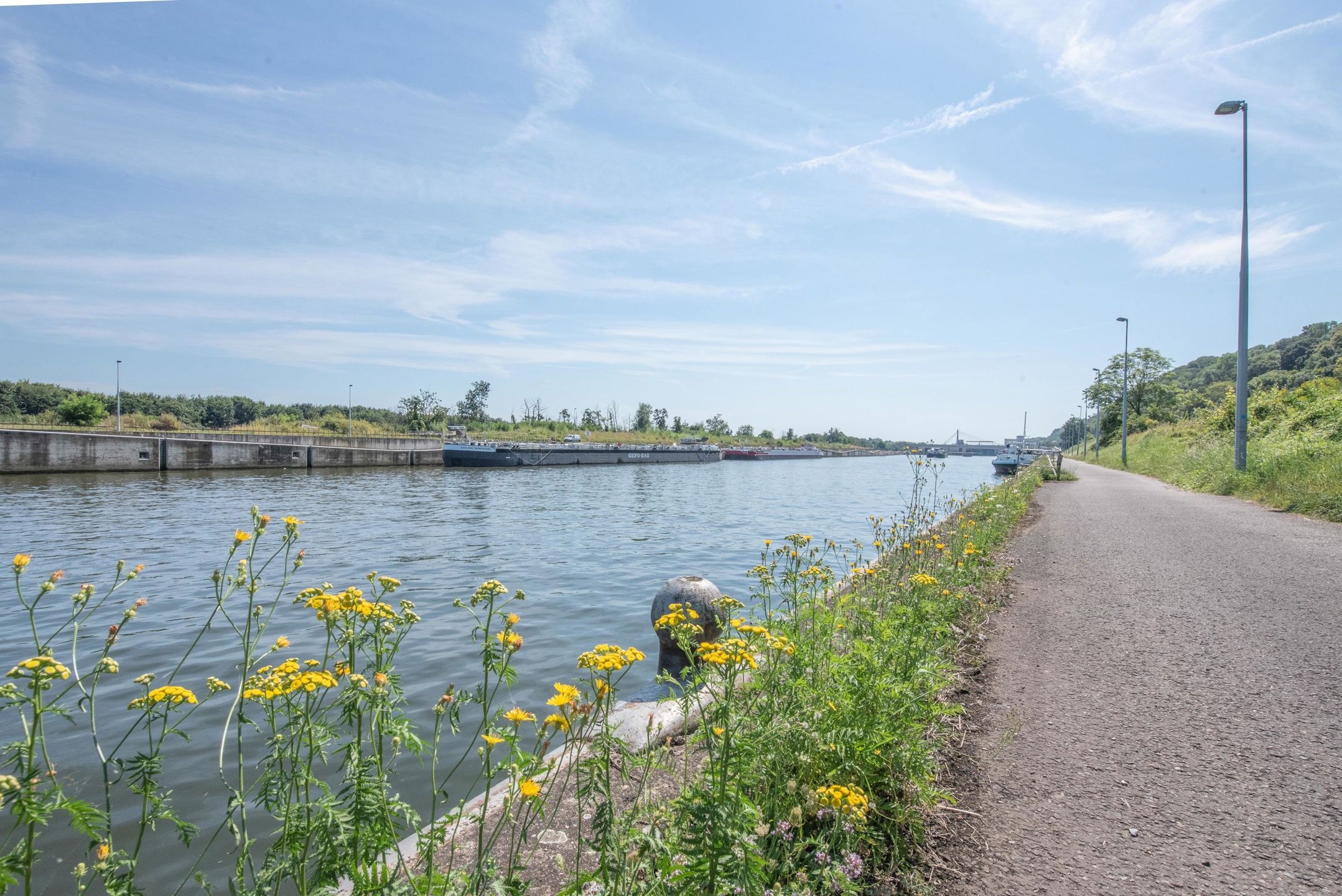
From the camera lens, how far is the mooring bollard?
5727 millimetres

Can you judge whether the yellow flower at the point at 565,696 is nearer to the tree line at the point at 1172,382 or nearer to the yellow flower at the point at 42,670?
the yellow flower at the point at 42,670

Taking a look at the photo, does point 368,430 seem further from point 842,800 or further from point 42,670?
point 842,800

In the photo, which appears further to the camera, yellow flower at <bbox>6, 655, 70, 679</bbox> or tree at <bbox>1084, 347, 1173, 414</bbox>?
tree at <bbox>1084, 347, 1173, 414</bbox>

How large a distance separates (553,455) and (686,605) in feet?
180

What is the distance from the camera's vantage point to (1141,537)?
34.6ft

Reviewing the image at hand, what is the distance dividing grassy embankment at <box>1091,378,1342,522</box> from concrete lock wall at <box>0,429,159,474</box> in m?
44.9

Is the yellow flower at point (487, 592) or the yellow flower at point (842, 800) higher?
the yellow flower at point (487, 592)

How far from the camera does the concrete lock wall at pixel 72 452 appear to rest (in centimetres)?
3062

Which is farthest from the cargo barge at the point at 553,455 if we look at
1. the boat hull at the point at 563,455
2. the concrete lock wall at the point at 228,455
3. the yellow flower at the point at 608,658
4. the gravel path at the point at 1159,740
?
the yellow flower at the point at 608,658

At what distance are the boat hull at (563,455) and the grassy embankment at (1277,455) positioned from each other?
1640 inches

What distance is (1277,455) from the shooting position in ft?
51.7

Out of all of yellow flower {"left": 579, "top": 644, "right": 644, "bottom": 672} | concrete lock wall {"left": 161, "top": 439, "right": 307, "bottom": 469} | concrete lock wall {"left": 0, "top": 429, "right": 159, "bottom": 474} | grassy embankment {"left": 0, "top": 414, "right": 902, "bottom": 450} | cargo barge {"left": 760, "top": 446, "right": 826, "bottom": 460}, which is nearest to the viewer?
yellow flower {"left": 579, "top": 644, "right": 644, "bottom": 672}

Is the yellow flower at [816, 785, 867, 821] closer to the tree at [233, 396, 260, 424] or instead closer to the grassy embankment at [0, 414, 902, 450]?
the grassy embankment at [0, 414, 902, 450]

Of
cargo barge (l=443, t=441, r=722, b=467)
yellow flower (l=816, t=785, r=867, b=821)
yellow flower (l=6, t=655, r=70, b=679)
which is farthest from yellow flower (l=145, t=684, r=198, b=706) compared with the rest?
cargo barge (l=443, t=441, r=722, b=467)
